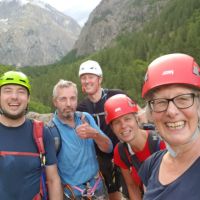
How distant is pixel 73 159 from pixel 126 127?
0.92m

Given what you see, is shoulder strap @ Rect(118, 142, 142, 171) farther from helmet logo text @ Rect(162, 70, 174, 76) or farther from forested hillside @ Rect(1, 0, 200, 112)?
forested hillside @ Rect(1, 0, 200, 112)

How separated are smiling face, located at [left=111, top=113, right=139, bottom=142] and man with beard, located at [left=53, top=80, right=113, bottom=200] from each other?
14.5 inches

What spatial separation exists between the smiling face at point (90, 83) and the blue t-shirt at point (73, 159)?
1223 millimetres

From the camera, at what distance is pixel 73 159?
4.55m

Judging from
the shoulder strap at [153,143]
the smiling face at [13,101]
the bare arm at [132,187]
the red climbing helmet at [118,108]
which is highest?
the smiling face at [13,101]

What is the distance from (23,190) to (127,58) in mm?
85978

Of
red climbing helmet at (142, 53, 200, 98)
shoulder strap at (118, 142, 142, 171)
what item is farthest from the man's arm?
red climbing helmet at (142, 53, 200, 98)

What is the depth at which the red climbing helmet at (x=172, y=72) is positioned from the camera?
2305mm

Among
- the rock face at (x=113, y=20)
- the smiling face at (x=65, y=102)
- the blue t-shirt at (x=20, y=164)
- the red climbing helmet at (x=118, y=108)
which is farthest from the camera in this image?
the rock face at (x=113, y=20)

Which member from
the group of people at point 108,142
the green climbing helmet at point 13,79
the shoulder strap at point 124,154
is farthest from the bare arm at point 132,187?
the green climbing helmet at point 13,79

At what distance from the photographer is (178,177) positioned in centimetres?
212

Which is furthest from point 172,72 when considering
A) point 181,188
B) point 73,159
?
point 73,159

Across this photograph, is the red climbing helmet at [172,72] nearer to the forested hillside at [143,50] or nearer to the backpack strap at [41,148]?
the backpack strap at [41,148]

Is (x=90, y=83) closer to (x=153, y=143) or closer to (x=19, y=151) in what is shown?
(x=153, y=143)
